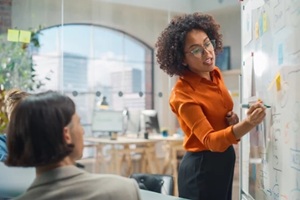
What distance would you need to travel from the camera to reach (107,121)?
5969 millimetres

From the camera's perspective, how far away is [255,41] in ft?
7.29

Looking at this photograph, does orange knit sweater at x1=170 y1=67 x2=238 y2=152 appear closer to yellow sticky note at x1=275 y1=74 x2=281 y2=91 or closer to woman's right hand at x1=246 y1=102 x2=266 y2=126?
woman's right hand at x1=246 y1=102 x2=266 y2=126

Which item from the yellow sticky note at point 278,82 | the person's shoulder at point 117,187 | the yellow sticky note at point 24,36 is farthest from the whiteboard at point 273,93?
the yellow sticky note at point 24,36

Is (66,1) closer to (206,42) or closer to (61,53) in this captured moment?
(61,53)

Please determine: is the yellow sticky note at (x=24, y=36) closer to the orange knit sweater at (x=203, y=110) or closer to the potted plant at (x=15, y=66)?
the potted plant at (x=15, y=66)

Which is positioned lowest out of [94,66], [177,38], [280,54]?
[280,54]

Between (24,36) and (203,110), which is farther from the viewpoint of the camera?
(24,36)

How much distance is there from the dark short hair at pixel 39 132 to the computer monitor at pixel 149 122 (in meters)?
5.10

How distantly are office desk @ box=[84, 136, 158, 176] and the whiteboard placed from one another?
3399 mm

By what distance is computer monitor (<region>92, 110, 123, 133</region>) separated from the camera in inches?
235

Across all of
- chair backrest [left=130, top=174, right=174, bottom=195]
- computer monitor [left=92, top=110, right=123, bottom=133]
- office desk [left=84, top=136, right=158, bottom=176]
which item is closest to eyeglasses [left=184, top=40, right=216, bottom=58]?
chair backrest [left=130, top=174, right=174, bottom=195]

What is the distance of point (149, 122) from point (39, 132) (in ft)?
17.0

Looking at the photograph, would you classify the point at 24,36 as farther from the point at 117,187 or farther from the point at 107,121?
the point at 117,187

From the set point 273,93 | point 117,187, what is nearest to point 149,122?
point 273,93
